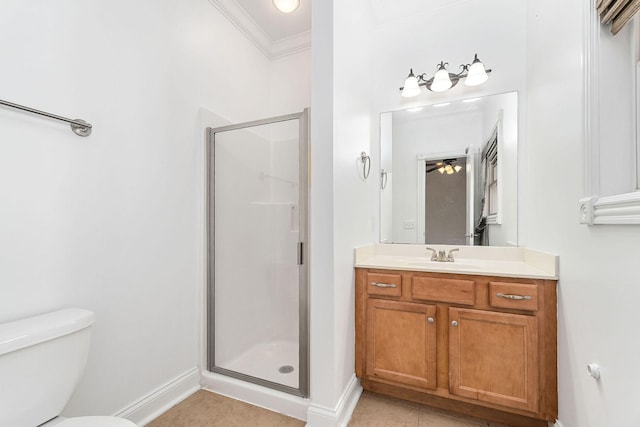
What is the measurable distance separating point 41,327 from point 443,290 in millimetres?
1839

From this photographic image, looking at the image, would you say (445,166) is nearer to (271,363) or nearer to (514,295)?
(514,295)

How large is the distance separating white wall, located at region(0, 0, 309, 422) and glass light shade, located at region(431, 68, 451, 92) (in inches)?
67.5

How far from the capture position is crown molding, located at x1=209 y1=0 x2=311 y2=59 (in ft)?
7.34

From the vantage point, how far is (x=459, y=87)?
210cm

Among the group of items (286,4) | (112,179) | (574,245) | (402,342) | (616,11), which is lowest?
(402,342)

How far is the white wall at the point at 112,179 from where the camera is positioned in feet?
3.66

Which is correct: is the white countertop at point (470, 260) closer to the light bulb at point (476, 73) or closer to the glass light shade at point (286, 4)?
the light bulb at point (476, 73)

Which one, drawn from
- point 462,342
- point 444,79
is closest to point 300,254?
point 462,342

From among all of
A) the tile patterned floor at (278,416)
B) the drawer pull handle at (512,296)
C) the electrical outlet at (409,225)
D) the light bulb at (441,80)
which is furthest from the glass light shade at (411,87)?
the tile patterned floor at (278,416)

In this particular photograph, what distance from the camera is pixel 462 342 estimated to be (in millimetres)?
1547

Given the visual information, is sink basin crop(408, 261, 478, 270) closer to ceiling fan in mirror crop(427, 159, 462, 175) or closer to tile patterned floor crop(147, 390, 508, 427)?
ceiling fan in mirror crop(427, 159, 462, 175)

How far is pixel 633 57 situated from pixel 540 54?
0.75 meters

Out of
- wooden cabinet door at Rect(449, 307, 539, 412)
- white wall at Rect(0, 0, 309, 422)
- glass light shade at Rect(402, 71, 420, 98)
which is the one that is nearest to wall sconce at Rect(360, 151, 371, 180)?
glass light shade at Rect(402, 71, 420, 98)

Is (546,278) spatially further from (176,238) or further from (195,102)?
(195,102)
